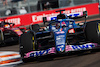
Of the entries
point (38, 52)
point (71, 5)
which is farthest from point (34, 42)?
point (71, 5)

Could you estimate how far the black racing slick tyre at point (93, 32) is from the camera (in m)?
6.70

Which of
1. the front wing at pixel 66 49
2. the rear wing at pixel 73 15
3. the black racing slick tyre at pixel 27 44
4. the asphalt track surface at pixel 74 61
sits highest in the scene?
the rear wing at pixel 73 15

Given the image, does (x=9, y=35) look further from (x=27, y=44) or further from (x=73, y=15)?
(x=27, y=44)

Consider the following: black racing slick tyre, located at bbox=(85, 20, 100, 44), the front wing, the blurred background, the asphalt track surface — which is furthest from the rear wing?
the blurred background

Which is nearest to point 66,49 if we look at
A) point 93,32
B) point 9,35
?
point 93,32

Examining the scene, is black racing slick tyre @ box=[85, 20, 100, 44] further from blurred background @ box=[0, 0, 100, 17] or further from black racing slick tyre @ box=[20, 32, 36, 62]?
Answer: blurred background @ box=[0, 0, 100, 17]

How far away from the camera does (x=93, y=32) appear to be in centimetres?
677

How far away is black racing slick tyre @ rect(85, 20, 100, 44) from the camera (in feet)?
22.0

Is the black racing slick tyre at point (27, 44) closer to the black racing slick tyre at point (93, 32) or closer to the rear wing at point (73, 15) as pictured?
the black racing slick tyre at point (93, 32)

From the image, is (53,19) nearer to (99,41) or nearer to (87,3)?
(99,41)

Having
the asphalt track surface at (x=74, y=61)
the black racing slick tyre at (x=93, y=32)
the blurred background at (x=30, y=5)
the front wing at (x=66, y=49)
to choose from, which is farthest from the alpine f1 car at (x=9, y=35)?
the blurred background at (x=30, y=5)

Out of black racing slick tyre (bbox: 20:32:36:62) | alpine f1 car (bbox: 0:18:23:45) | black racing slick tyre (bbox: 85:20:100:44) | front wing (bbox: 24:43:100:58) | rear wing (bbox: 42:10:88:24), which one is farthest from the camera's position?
alpine f1 car (bbox: 0:18:23:45)

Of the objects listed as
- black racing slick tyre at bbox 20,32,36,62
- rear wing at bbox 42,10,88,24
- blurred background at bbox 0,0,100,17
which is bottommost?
black racing slick tyre at bbox 20,32,36,62

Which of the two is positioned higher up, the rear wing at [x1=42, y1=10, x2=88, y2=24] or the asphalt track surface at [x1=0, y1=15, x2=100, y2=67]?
the rear wing at [x1=42, y1=10, x2=88, y2=24]
